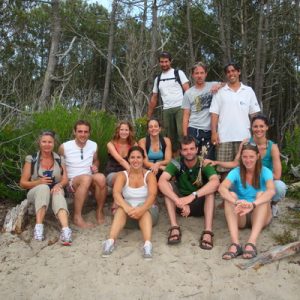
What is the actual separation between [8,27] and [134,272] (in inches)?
337

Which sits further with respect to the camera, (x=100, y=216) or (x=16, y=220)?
(x=100, y=216)

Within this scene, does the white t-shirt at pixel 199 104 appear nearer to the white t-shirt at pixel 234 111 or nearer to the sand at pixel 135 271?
the white t-shirt at pixel 234 111

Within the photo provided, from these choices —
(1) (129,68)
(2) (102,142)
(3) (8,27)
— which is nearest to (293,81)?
(1) (129,68)

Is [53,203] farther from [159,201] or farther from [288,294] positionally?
[288,294]

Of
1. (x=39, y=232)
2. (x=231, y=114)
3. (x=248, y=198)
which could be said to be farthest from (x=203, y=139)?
(x=39, y=232)

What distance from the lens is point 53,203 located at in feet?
14.7

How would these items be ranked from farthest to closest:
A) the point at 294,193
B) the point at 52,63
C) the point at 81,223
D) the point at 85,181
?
the point at 52,63 → the point at 294,193 → the point at 81,223 → the point at 85,181

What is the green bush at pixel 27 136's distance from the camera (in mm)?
5652

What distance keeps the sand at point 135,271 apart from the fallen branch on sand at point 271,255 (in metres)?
0.05

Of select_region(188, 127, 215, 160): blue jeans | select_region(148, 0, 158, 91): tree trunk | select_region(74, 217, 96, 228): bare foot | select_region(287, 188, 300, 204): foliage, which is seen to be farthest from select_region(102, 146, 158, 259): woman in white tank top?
select_region(148, 0, 158, 91): tree trunk

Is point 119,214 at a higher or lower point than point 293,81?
lower

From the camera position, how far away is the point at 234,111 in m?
4.88

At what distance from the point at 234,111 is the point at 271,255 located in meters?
1.77

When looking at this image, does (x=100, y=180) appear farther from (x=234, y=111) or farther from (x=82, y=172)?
(x=234, y=111)
